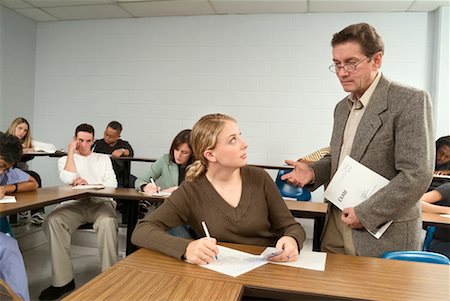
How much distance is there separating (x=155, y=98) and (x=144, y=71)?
42cm

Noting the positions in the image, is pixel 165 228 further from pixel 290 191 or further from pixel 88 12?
pixel 88 12

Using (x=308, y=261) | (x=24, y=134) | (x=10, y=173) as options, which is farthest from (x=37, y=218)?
(x=308, y=261)

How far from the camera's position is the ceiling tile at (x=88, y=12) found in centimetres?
498

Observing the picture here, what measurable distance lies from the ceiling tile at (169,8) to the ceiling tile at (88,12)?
0.60ft

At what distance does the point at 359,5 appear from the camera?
4418 millimetres

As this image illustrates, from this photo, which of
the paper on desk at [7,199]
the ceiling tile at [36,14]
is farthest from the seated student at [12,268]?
the ceiling tile at [36,14]

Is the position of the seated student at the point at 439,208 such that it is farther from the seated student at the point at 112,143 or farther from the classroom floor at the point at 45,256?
the seated student at the point at 112,143

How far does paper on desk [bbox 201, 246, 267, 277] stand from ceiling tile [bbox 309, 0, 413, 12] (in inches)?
156

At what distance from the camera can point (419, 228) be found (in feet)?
4.29

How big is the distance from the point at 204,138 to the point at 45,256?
251 centimetres

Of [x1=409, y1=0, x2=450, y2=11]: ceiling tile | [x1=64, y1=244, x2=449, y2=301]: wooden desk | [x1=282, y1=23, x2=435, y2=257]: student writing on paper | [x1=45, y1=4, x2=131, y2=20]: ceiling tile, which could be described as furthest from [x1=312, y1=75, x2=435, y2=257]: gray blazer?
[x1=45, y1=4, x2=131, y2=20]: ceiling tile

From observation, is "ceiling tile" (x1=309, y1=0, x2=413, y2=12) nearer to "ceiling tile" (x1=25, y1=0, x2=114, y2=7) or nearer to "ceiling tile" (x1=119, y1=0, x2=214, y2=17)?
"ceiling tile" (x1=119, y1=0, x2=214, y2=17)

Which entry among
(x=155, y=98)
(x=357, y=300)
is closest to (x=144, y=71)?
(x=155, y=98)

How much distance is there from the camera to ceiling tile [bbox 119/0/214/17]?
467cm
